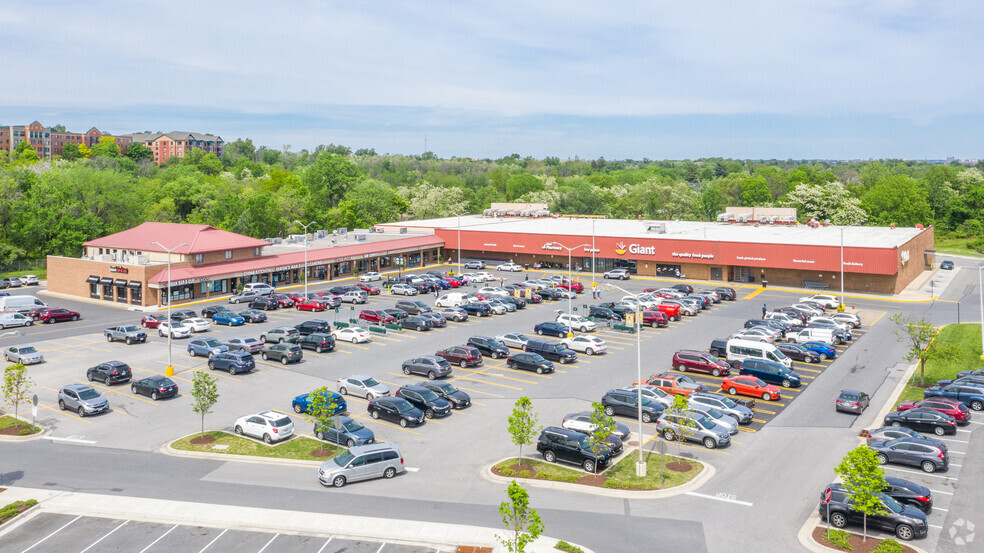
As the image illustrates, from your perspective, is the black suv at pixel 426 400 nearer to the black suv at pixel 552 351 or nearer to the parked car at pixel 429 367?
the parked car at pixel 429 367

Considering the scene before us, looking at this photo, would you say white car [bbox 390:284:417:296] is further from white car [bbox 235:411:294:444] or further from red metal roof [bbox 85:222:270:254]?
white car [bbox 235:411:294:444]

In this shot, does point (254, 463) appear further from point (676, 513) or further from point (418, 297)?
point (418, 297)

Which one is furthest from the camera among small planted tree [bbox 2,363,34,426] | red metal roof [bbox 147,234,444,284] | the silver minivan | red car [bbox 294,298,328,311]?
red metal roof [bbox 147,234,444,284]

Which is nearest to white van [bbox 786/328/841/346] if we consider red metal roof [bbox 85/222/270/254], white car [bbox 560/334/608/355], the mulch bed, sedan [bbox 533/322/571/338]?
white car [bbox 560/334/608/355]

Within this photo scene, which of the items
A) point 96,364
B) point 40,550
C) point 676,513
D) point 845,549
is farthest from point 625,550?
point 96,364

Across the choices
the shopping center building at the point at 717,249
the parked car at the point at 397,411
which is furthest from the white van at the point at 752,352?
the shopping center building at the point at 717,249

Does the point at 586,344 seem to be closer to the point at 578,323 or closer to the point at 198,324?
the point at 578,323
